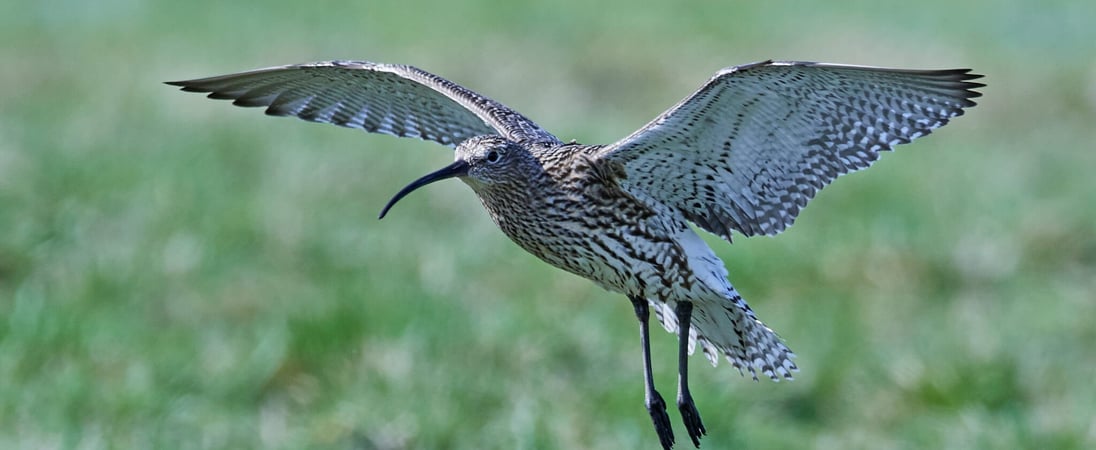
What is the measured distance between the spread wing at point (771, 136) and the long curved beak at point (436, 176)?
447 millimetres

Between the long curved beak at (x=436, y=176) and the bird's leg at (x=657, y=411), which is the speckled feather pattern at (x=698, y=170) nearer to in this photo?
the long curved beak at (x=436, y=176)

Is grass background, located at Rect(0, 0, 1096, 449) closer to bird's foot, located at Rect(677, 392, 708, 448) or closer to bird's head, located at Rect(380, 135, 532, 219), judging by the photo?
bird's foot, located at Rect(677, 392, 708, 448)

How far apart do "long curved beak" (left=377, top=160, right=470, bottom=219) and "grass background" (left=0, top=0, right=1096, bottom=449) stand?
67.6 inches

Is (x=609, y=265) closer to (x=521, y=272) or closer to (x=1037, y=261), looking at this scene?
(x=521, y=272)

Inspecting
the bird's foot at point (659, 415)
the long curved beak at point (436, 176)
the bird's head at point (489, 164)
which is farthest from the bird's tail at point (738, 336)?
the long curved beak at point (436, 176)

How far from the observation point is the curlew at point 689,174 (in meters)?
5.02

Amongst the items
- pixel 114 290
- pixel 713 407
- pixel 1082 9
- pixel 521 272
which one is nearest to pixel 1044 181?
pixel 521 272

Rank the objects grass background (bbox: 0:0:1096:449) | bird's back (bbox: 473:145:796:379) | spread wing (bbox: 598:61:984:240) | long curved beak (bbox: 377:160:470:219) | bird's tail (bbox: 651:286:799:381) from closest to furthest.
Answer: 1. spread wing (bbox: 598:61:984:240)
2. long curved beak (bbox: 377:160:470:219)
3. bird's back (bbox: 473:145:796:379)
4. bird's tail (bbox: 651:286:799:381)
5. grass background (bbox: 0:0:1096:449)

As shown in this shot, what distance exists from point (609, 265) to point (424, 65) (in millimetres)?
8468

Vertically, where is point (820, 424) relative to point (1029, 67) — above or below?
below

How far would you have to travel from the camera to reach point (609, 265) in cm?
521

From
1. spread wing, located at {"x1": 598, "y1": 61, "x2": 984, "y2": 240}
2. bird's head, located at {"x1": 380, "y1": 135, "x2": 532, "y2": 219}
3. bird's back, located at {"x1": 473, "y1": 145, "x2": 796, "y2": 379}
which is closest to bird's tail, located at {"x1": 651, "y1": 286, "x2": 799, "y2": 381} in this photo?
bird's back, located at {"x1": 473, "y1": 145, "x2": 796, "y2": 379}

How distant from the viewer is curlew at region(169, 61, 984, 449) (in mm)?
5023

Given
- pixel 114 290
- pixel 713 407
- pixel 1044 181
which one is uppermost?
pixel 1044 181
